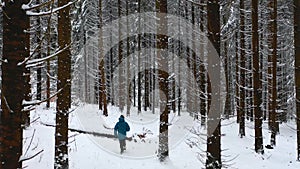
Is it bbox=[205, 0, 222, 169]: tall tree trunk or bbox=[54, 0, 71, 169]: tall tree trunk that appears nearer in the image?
bbox=[205, 0, 222, 169]: tall tree trunk

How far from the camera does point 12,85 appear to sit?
3078mm

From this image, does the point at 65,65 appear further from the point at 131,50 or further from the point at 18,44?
the point at 131,50

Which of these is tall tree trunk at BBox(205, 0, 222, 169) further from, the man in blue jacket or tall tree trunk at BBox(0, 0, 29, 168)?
the man in blue jacket

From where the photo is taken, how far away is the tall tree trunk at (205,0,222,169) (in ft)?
22.6

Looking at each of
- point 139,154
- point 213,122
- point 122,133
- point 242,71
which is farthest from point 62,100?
point 242,71

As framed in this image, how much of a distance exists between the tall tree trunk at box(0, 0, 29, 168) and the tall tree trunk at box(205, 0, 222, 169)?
4691 mm

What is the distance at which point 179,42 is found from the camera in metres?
30.4

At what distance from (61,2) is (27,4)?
549 centimetres

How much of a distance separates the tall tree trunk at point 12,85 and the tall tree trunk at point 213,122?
15.4ft

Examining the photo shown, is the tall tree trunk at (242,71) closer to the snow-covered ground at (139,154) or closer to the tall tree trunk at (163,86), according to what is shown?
the snow-covered ground at (139,154)

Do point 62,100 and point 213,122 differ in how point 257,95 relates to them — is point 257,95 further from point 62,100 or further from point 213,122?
point 62,100

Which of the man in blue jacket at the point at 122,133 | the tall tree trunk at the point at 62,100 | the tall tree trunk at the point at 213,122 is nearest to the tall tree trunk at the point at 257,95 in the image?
the man in blue jacket at the point at 122,133

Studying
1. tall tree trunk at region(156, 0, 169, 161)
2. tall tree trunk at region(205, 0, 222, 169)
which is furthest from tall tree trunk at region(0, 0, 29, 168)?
tall tree trunk at region(156, 0, 169, 161)

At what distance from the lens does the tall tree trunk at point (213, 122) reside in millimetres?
6879
